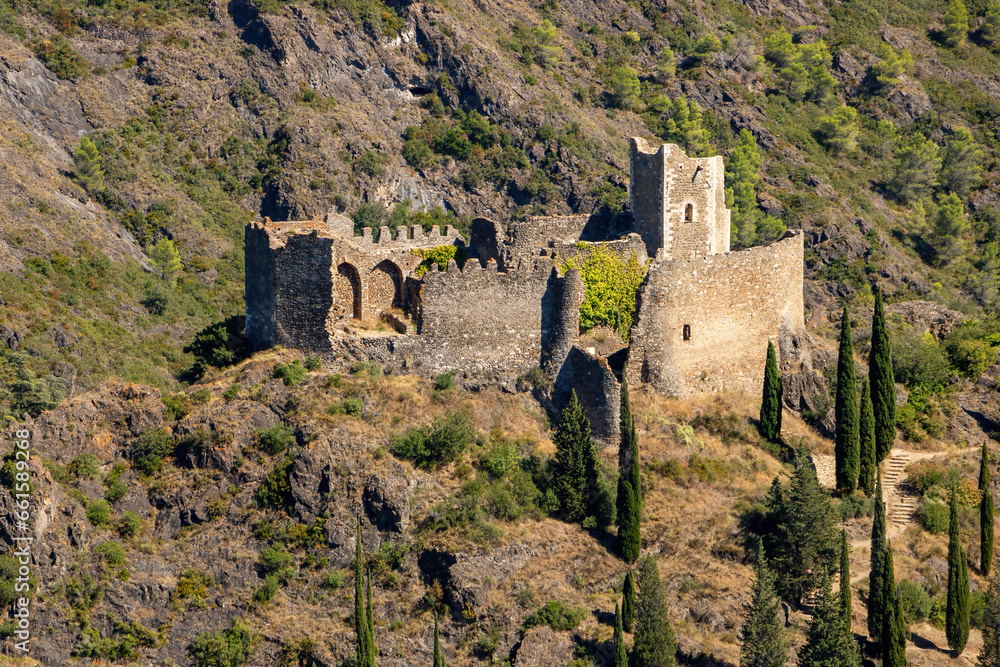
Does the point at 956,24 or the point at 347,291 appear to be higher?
the point at 956,24

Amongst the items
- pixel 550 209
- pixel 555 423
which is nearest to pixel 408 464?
pixel 555 423

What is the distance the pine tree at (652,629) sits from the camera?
1975 inches

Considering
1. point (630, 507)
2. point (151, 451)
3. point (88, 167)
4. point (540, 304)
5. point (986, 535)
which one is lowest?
point (986, 535)

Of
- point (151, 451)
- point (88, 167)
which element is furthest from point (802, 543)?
point (88, 167)

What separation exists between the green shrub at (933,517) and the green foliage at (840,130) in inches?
2279

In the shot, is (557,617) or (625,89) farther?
(625,89)

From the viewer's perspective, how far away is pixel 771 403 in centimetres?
5884

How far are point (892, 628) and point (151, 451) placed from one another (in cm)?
2627

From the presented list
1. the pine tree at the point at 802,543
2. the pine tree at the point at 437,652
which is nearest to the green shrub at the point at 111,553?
the pine tree at the point at 437,652

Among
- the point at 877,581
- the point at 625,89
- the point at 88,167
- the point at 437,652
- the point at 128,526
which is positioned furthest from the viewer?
the point at 625,89

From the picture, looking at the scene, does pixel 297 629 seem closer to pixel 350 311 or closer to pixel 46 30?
pixel 350 311

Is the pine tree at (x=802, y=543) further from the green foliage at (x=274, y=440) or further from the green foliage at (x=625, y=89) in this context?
the green foliage at (x=625, y=89)

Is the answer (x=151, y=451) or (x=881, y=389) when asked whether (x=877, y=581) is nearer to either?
(x=881, y=389)

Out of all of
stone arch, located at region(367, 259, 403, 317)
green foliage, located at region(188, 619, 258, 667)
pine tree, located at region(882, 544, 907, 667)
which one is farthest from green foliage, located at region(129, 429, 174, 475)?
pine tree, located at region(882, 544, 907, 667)
